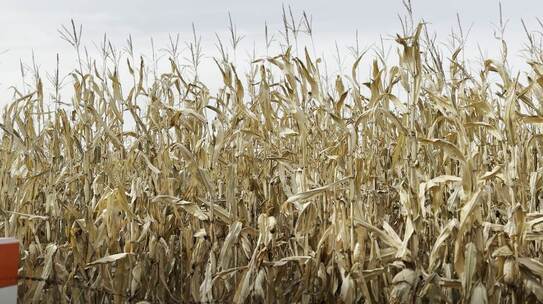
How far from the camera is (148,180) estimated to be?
3.45m

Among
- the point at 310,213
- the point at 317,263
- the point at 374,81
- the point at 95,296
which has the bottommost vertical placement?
the point at 95,296

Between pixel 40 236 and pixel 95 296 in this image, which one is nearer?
pixel 95 296

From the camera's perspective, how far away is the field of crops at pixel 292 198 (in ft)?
8.79

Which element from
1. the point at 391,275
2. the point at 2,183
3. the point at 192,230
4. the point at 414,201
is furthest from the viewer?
the point at 2,183

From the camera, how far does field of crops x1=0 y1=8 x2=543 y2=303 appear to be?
2.68 m

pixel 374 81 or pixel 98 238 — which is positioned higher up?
pixel 374 81

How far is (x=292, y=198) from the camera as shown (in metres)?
2.74

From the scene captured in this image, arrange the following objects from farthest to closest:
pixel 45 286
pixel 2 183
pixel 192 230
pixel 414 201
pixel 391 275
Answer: pixel 2 183, pixel 45 286, pixel 192 230, pixel 391 275, pixel 414 201

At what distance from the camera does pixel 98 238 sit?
3.18 metres

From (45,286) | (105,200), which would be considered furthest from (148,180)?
(45,286)

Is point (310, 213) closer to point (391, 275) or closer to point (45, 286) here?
point (391, 275)

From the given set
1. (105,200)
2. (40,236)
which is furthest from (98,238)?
(40,236)

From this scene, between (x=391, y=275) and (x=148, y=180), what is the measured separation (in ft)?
4.43

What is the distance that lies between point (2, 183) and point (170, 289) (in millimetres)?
1131
